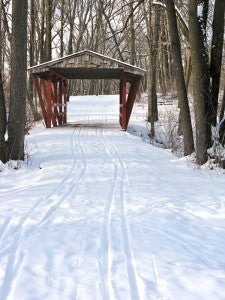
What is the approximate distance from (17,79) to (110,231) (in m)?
5.72

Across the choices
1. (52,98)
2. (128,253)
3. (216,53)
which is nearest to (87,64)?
(52,98)

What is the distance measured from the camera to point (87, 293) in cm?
346

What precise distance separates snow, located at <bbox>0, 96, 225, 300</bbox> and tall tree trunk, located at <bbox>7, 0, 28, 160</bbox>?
23.1 inches

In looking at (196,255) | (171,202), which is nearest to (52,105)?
(171,202)

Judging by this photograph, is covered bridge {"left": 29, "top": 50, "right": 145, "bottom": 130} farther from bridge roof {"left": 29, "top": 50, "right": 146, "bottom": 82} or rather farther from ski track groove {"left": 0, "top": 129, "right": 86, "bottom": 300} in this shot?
ski track groove {"left": 0, "top": 129, "right": 86, "bottom": 300}

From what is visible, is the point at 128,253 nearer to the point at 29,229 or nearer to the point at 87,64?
the point at 29,229

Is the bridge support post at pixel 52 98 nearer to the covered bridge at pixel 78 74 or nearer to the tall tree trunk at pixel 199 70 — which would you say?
the covered bridge at pixel 78 74

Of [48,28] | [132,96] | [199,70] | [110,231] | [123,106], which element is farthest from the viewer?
[48,28]

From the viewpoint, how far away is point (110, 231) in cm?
498

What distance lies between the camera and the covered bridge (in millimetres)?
16875

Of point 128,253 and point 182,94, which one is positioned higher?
point 182,94

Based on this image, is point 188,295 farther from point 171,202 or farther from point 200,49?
point 200,49

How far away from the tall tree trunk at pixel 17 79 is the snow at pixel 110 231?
587 millimetres

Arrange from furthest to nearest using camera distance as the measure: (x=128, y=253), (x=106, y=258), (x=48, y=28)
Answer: (x=48, y=28)
(x=128, y=253)
(x=106, y=258)
